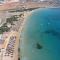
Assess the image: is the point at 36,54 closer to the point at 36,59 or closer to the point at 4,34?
the point at 36,59

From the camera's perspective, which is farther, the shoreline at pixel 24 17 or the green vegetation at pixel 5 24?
the shoreline at pixel 24 17

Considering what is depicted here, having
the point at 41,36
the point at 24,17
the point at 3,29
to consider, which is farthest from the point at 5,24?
the point at 41,36

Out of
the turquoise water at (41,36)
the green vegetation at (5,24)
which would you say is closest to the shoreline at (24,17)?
the turquoise water at (41,36)

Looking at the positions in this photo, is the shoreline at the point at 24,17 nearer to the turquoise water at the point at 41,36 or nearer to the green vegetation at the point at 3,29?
the turquoise water at the point at 41,36

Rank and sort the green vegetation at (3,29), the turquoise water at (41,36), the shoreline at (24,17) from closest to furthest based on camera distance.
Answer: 1. the turquoise water at (41,36)
2. the green vegetation at (3,29)
3. the shoreline at (24,17)

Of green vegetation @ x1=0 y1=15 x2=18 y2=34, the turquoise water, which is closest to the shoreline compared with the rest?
the turquoise water

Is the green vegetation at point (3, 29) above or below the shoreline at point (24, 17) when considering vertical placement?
below

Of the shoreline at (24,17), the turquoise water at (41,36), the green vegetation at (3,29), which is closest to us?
the turquoise water at (41,36)

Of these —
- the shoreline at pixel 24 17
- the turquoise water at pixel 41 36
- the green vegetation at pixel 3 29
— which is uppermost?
the shoreline at pixel 24 17

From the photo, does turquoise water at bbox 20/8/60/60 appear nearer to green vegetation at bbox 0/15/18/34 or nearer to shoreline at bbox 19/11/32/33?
shoreline at bbox 19/11/32/33
